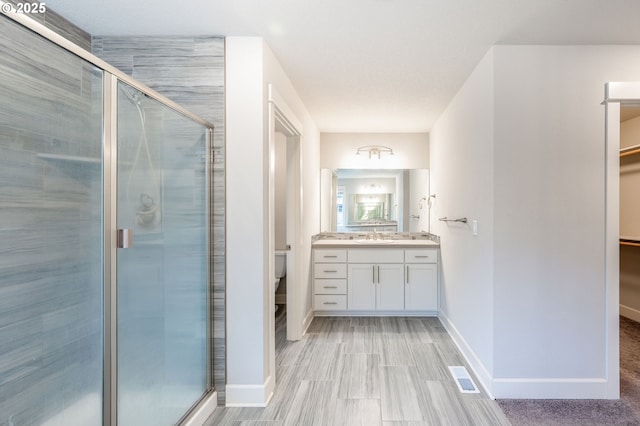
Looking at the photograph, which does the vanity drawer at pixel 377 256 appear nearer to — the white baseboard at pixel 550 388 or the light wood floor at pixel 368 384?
Result: the light wood floor at pixel 368 384

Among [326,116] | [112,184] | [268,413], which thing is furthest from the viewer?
[326,116]

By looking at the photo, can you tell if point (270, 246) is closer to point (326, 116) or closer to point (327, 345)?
point (327, 345)

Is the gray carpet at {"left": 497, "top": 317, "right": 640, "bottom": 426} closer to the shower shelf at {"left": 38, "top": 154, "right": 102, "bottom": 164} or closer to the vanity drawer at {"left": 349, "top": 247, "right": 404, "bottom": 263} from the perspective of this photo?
the vanity drawer at {"left": 349, "top": 247, "right": 404, "bottom": 263}

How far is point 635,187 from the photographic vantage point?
3465mm

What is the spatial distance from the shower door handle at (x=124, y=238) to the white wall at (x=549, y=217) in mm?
2090

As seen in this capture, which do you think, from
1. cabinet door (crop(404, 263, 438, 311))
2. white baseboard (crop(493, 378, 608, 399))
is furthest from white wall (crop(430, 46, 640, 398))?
cabinet door (crop(404, 263, 438, 311))

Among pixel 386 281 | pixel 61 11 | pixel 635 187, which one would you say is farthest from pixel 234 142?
pixel 635 187

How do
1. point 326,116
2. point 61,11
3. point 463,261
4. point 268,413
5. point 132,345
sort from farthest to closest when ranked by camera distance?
point 326,116
point 463,261
point 268,413
point 61,11
point 132,345

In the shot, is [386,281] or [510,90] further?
[386,281]

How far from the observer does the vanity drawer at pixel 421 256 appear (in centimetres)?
372

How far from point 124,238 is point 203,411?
1.14m

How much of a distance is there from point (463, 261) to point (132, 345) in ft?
8.06

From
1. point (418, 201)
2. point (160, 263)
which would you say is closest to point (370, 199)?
point (418, 201)

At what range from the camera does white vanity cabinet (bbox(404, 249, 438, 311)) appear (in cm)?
371
